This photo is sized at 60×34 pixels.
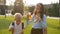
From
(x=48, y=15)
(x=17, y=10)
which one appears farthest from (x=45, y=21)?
(x=17, y=10)

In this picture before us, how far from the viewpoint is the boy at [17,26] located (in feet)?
4.70

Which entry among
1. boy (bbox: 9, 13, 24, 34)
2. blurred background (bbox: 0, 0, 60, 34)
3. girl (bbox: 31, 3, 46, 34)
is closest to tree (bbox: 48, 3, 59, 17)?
blurred background (bbox: 0, 0, 60, 34)

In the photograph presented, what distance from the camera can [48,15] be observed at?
4.82 feet

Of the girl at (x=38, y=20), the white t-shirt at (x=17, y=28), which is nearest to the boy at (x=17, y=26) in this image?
the white t-shirt at (x=17, y=28)

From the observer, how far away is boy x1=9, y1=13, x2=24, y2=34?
1.43 metres

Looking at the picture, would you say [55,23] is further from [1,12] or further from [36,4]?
[1,12]

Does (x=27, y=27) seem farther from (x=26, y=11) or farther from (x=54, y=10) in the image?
(x=54, y=10)

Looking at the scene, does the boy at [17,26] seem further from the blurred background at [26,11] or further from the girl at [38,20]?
the girl at [38,20]

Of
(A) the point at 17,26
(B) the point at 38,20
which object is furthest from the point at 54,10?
(A) the point at 17,26

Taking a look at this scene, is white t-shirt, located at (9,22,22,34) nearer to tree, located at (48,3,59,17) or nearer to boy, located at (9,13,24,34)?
boy, located at (9,13,24,34)

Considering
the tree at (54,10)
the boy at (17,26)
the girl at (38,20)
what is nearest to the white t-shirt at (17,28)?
the boy at (17,26)

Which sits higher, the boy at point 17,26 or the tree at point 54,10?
the tree at point 54,10

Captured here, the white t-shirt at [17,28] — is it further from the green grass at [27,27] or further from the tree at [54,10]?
the tree at [54,10]

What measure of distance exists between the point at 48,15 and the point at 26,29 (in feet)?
0.97
